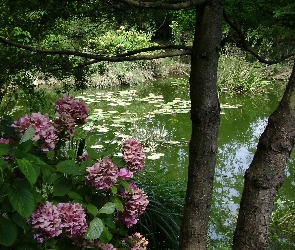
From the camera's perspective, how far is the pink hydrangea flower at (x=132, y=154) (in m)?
1.46

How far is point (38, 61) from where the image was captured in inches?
88.6

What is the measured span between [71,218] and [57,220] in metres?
0.06

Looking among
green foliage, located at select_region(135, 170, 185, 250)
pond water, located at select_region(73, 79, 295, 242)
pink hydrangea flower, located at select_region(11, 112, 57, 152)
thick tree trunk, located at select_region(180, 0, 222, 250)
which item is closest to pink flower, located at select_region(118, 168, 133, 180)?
pink hydrangea flower, located at select_region(11, 112, 57, 152)

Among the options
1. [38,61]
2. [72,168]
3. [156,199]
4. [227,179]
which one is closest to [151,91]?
[227,179]

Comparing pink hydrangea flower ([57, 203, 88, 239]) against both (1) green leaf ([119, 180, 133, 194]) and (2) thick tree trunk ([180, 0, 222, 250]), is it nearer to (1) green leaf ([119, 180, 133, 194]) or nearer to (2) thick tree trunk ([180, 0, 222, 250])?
(1) green leaf ([119, 180, 133, 194])

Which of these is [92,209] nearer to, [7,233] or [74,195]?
[74,195]

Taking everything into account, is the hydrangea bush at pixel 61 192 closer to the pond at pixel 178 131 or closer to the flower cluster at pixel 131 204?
the flower cluster at pixel 131 204

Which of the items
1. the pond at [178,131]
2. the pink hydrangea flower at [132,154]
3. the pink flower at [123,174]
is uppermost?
the pink hydrangea flower at [132,154]

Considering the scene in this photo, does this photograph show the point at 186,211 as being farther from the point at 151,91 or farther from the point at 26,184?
the point at 151,91

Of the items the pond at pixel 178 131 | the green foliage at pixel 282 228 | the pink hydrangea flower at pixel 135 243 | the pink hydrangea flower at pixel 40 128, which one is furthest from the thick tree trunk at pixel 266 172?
the green foliage at pixel 282 228

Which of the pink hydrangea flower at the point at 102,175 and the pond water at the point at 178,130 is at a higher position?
the pink hydrangea flower at the point at 102,175

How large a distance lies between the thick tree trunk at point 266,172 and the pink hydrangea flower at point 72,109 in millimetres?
759

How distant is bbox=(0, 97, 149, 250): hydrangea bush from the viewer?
1.15 m

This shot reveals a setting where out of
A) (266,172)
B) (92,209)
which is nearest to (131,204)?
(92,209)
